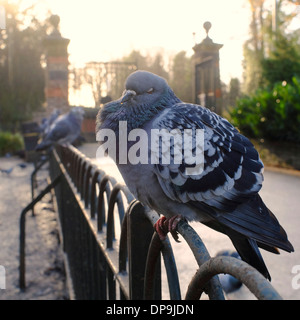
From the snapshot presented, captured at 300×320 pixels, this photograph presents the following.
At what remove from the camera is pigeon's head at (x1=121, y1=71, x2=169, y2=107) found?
49.1 inches

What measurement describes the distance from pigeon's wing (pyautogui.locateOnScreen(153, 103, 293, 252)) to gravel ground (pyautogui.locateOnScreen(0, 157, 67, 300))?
2.67 meters

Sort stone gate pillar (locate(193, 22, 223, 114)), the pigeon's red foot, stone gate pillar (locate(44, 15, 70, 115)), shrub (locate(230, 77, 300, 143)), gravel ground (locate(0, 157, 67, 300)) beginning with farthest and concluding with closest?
stone gate pillar (locate(44, 15, 70, 115)) < stone gate pillar (locate(193, 22, 223, 114)) < shrub (locate(230, 77, 300, 143)) < gravel ground (locate(0, 157, 67, 300)) < the pigeon's red foot

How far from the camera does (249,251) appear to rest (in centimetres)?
114

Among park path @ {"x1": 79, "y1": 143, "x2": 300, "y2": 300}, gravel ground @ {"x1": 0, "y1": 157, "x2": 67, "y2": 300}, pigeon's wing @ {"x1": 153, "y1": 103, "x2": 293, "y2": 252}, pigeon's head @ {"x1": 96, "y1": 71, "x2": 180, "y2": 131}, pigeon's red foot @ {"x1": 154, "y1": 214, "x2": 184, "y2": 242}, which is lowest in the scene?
gravel ground @ {"x1": 0, "y1": 157, "x2": 67, "y2": 300}

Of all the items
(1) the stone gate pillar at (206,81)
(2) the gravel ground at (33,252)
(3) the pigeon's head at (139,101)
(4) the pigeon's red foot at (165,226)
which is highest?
(1) the stone gate pillar at (206,81)

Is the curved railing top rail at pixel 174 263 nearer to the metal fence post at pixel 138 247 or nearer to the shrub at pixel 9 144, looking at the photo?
the metal fence post at pixel 138 247

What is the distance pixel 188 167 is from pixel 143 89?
1.00 feet

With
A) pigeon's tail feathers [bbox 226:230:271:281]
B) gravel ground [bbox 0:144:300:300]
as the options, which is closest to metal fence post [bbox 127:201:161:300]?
pigeon's tail feathers [bbox 226:230:271:281]

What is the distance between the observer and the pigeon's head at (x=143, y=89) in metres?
1.25

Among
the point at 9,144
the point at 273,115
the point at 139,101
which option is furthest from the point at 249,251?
the point at 9,144

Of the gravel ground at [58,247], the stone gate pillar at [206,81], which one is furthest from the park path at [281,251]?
the stone gate pillar at [206,81]

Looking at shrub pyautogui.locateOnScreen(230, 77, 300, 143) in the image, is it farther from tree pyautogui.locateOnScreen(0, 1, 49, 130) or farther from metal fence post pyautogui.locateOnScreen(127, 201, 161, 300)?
tree pyautogui.locateOnScreen(0, 1, 49, 130)

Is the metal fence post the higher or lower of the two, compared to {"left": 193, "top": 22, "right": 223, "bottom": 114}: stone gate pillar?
lower

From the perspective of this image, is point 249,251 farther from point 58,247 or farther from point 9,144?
point 9,144
